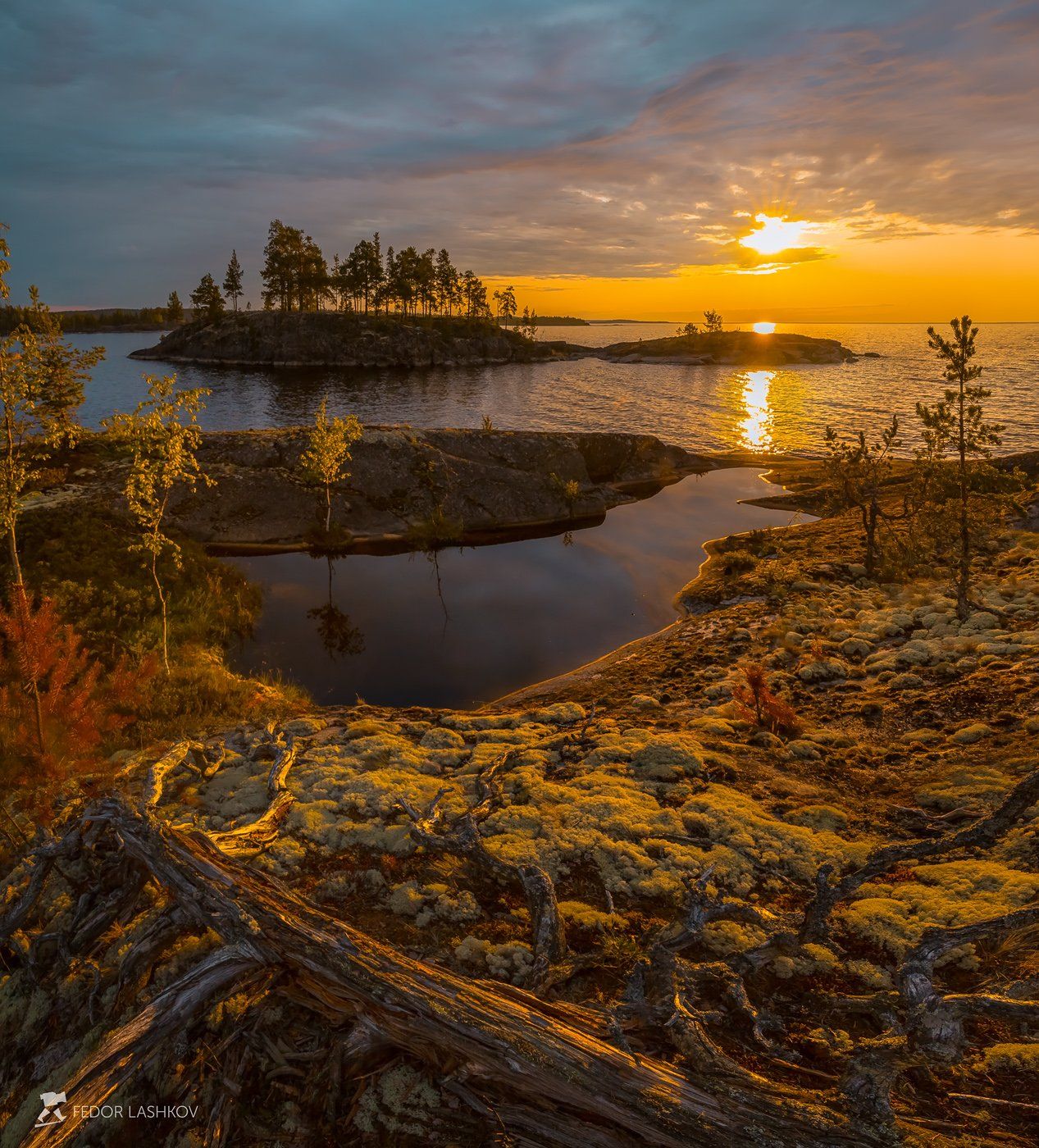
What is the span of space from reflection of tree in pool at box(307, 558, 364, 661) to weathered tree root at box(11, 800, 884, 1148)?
15822 mm

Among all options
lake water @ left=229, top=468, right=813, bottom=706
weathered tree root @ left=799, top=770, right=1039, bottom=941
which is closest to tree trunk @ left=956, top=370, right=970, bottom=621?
lake water @ left=229, top=468, right=813, bottom=706

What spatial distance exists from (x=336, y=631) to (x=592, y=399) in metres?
81.6

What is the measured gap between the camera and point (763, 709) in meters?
14.4

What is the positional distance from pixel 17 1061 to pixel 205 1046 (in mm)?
2187

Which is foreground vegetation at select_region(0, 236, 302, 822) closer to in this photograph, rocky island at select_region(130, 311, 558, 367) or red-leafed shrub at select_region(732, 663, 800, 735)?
red-leafed shrub at select_region(732, 663, 800, 735)

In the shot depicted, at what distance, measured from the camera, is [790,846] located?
9.18 metres

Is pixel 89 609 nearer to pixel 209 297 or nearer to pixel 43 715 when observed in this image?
pixel 43 715

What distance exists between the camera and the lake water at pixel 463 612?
20234 millimetres

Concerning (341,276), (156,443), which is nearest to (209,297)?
(341,276)

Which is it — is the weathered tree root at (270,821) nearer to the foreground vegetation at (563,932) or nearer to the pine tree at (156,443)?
the foreground vegetation at (563,932)

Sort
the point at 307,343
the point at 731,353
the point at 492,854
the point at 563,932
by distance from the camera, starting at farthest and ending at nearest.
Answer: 1. the point at 731,353
2. the point at 307,343
3. the point at 492,854
4. the point at 563,932

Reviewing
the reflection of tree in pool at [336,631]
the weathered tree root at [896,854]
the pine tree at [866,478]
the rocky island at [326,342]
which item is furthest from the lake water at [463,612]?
the rocky island at [326,342]

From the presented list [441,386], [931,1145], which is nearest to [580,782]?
[931,1145]

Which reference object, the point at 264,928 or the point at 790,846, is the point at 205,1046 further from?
the point at 790,846
